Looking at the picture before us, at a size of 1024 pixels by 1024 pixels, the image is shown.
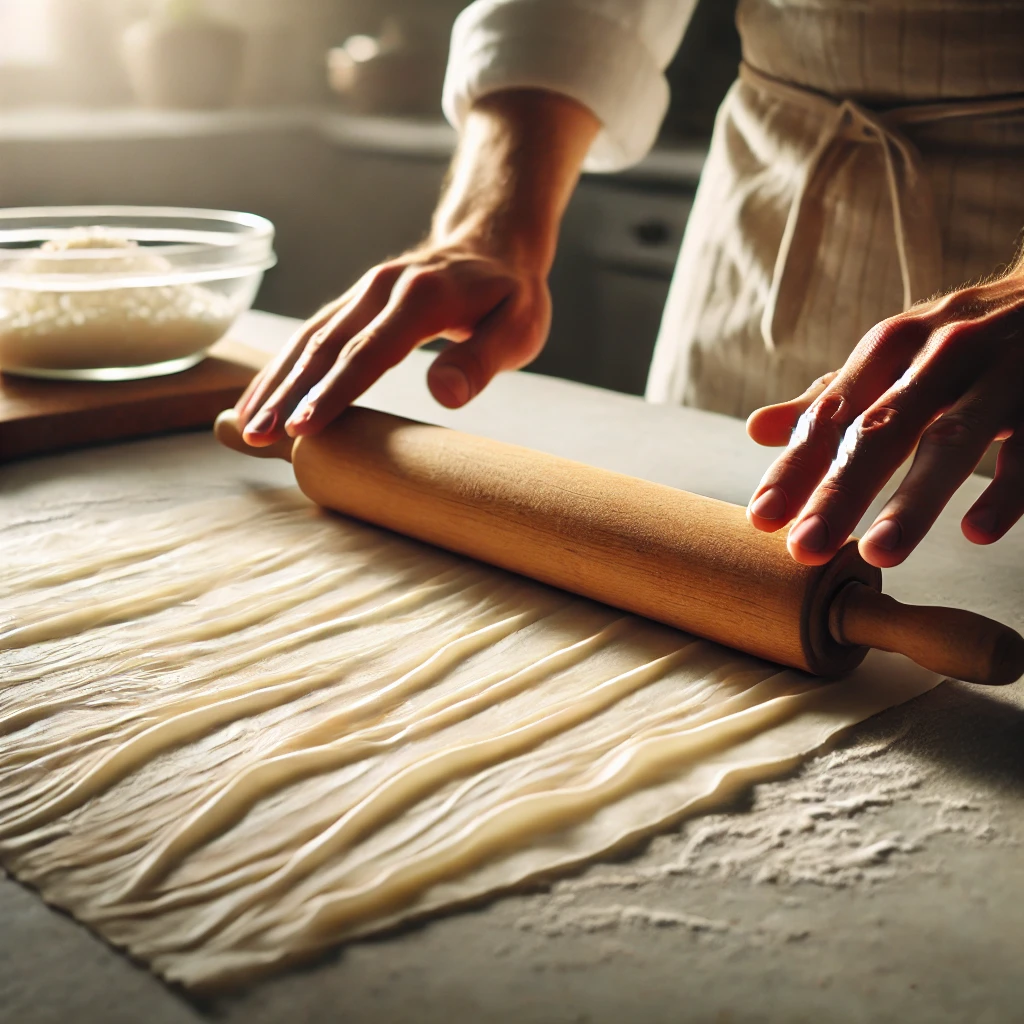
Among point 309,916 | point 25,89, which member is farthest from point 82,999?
point 25,89

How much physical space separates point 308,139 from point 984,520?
3094mm

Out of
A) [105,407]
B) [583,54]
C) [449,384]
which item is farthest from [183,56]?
[449,384]

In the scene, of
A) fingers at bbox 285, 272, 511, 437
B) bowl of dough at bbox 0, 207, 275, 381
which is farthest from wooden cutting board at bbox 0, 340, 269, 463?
fingers at bbox 285, 272, 511, 437

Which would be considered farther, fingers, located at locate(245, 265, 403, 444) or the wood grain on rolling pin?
fingers, located at locate(245, 265, 403, 444)

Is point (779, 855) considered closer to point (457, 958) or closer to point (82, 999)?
point (457, 958)

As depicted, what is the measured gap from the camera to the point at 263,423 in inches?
40.4

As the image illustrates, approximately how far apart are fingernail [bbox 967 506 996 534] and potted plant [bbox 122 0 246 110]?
315cm

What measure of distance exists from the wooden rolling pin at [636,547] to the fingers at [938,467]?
5 centimetres

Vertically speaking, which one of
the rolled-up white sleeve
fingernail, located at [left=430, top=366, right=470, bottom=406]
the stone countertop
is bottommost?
the stone countertop

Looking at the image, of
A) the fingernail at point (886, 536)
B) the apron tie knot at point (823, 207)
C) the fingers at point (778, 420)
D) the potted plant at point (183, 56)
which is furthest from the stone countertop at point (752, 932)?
the potted plant at point (183, 56)

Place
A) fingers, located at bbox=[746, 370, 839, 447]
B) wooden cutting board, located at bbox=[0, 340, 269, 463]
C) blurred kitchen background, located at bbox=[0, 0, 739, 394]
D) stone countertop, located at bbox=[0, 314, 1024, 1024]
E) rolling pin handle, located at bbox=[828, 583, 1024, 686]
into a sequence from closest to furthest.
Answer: stone countertop, located at bbox=[0, 314, 1024, 1024] < rolling pin handle, located at bbox=[828, 583, 1024, 686] < fingers, located at bbox=[746, 370, 839, 447] < wooden cutting board, located at bbox=[0, 340, 269, 463] < blurred kitchen background, located at bbox=[0, 0, 739, 394]

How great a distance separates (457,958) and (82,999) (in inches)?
6.1

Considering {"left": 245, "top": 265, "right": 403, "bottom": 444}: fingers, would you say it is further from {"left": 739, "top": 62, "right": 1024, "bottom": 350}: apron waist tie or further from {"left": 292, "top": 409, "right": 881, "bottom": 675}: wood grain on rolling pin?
{"left": 739, "top": 62, "right": 1024, "bottom": 350}: apron waist tie

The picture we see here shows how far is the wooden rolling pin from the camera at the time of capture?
0.67m
